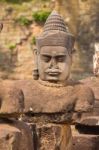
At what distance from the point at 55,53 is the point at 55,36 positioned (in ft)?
0.39

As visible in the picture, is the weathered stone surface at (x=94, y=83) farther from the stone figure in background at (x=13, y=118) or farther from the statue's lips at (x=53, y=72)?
the stone figure in background at (x=13, y=118)

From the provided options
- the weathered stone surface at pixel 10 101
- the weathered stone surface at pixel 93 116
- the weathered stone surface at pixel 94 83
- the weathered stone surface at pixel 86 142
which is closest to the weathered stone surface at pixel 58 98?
the weathered stone surface at pixel 93 116

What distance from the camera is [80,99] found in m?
4.62

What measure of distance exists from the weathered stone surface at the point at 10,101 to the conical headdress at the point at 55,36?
72cm

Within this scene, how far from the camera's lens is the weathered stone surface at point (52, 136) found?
4624 mm

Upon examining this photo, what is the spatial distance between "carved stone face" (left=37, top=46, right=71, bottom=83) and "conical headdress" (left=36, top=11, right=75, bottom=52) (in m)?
0.04

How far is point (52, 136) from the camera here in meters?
4.65

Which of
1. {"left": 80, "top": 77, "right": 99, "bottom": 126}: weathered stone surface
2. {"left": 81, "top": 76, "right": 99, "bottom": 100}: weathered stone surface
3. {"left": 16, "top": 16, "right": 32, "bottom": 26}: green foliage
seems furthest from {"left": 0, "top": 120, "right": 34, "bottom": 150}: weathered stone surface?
{"left": 16, "top": 16, "right": 32, "bottom": 26}: green foliage

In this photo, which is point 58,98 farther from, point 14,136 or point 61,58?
point 14,136

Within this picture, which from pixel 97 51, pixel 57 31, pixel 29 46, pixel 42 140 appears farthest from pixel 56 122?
pixel 29 46

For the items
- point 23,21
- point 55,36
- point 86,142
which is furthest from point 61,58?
point 23,21

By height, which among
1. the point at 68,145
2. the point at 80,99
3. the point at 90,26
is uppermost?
the point at 90,26

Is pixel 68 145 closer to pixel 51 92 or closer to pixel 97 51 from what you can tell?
pixel 51 92

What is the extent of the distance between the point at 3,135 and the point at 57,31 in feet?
3.81
